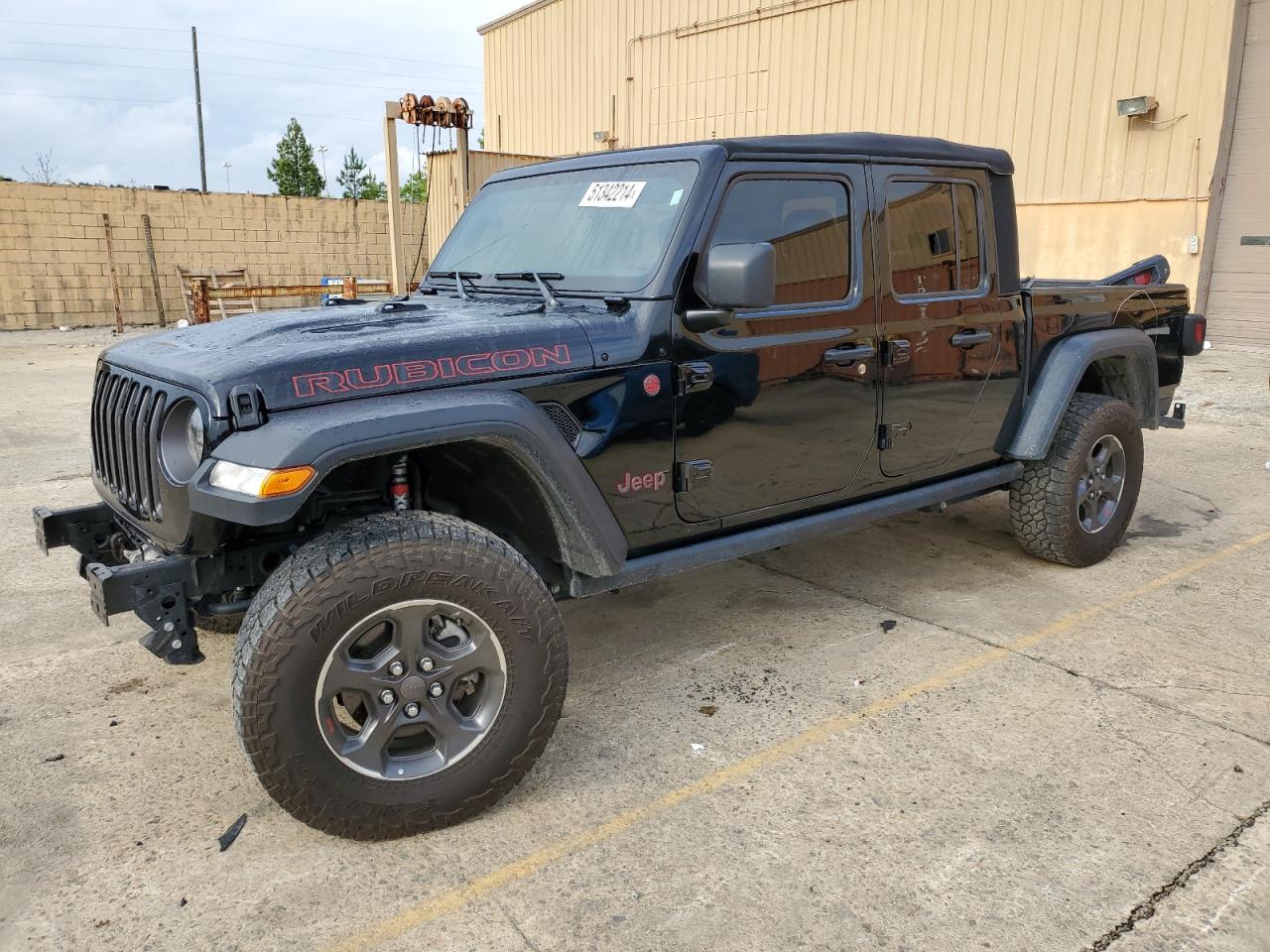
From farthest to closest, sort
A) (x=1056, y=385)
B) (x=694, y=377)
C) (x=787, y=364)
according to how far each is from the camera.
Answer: (x=1056, y=385), (x=787, y=364), (x=694, y=377)

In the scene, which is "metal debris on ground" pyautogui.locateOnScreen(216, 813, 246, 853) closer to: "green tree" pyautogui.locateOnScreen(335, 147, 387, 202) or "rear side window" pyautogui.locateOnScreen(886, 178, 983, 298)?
"rear side window" pyautogui.locateOnScreen(886, 178, 983, 298)

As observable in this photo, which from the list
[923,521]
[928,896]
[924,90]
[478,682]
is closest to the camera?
[928,896]

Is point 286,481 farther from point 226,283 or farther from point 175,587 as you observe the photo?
point 226,283

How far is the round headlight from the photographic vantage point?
8.55ft

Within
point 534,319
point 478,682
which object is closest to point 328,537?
point 478,682

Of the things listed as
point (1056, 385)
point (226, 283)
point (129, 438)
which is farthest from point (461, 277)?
point (226, 283)

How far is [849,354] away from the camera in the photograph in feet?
11.9

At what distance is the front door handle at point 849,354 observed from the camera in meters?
3.58

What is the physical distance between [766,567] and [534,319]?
2314 millimetres

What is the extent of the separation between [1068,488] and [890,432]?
124 centimetres

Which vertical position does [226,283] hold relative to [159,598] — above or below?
above

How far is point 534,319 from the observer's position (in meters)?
3.06

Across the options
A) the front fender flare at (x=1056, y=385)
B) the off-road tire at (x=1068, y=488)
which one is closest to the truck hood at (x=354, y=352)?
the front fender flare at (x=1056, y=385)

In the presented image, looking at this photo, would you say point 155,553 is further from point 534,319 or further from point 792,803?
point 792,803
